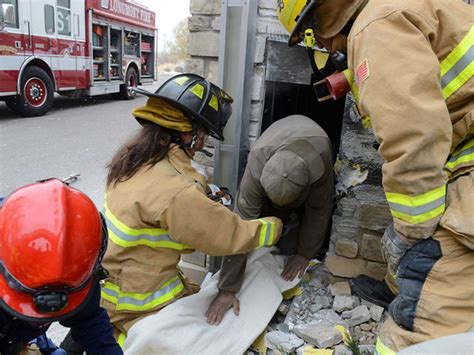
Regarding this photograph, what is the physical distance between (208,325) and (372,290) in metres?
0.98

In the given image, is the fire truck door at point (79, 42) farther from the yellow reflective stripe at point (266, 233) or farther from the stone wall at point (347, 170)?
the yellow reflective stripe at point (266, 233)

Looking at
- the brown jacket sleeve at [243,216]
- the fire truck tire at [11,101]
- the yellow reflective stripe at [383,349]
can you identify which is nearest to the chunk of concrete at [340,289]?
the brown jacket sleeve at [243,216]

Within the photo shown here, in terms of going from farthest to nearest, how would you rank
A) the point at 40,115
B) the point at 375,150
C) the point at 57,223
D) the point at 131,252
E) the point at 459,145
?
the point at 40,115 < the point at 375,150 < the point at 131,252 < the point at 459,145 < the point at 57,223

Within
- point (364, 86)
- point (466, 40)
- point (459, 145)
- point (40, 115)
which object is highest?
point (466, 40)

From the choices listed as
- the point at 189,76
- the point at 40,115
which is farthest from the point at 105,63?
the point at 189,76

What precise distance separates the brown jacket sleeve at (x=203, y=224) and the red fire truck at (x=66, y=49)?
564cm

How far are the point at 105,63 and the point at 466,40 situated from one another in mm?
11560

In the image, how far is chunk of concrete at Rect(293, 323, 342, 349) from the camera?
2186 mm

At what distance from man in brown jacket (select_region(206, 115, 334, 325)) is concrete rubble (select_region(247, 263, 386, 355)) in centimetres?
18

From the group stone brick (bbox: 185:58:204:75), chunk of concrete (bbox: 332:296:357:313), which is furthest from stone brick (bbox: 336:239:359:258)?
stone brick (bbox: 185:58:204:75)

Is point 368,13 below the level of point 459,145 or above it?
above

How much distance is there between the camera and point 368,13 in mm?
1464

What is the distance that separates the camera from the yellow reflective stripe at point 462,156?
154 cm

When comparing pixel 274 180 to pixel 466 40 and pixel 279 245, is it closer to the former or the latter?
pixel 279 245
